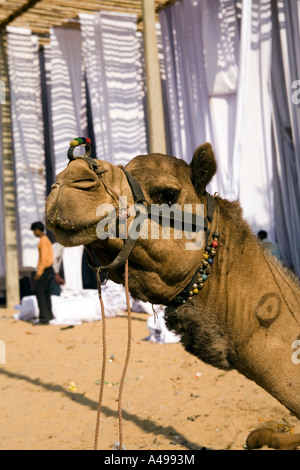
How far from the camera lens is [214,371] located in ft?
22.6

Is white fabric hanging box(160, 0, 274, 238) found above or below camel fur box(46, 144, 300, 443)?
above

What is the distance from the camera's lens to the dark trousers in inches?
389

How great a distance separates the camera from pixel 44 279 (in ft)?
32.7

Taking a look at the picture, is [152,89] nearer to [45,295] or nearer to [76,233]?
[45,295]

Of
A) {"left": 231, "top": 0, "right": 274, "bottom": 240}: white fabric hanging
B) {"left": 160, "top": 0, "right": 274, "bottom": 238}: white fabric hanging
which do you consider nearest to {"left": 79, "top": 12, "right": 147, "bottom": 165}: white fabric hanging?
{"left": 160, "top": 0, "right": 274, "bottom": 238}: white fabric hanging

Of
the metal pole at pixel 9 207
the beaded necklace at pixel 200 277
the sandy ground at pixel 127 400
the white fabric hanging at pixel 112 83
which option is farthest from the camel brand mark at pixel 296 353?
the metal pole at pixel 9 207

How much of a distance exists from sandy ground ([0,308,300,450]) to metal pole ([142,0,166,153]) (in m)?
2.82

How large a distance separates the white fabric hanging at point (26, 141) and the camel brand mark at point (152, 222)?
9.74m

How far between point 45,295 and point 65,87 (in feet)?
14.3

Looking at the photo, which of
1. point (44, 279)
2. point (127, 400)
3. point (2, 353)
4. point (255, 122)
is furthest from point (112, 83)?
point (127, 400)

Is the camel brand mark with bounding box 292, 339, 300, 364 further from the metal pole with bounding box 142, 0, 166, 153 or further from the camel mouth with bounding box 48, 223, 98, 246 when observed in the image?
the metal pole with bounding box 142, 0, 166, 153

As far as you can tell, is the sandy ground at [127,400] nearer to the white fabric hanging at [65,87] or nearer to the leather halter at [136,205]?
the leather halter at [136,205]

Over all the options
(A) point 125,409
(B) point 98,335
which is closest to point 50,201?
(A) point 125,409

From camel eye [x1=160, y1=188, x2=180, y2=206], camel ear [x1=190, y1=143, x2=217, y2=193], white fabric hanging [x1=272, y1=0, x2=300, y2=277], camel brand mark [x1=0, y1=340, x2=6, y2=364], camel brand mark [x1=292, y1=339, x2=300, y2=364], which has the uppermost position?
white fabric hanging [x1=272, y1=0, x2=300, y2=277]
